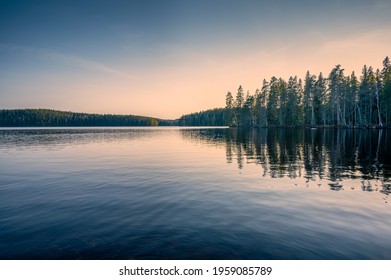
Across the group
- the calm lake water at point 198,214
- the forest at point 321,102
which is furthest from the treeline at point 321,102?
the calm lake water at point 198,214

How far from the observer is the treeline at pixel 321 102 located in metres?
91.2

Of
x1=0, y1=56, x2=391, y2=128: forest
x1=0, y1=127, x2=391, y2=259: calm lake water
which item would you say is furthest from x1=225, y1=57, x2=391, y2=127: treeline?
x1=0, y1=127, x2=391, y2=259: calm lake water

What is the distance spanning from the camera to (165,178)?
59.1 feet

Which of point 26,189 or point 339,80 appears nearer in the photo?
point 26,189

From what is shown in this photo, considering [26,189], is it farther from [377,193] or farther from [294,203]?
[377,193]

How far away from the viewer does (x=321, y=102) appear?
110062 mm

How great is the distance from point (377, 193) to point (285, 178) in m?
5.42

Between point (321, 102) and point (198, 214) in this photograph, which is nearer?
point (198, 214)

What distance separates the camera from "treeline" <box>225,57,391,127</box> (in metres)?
91.2

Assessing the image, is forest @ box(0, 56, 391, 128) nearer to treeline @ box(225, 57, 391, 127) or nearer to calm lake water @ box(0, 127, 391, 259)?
treeline @ box(225, 57, 391, 127)

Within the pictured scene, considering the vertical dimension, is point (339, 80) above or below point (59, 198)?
above

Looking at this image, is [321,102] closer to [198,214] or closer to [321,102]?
[321,102]

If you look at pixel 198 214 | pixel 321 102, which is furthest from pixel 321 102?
pixel 198 214
